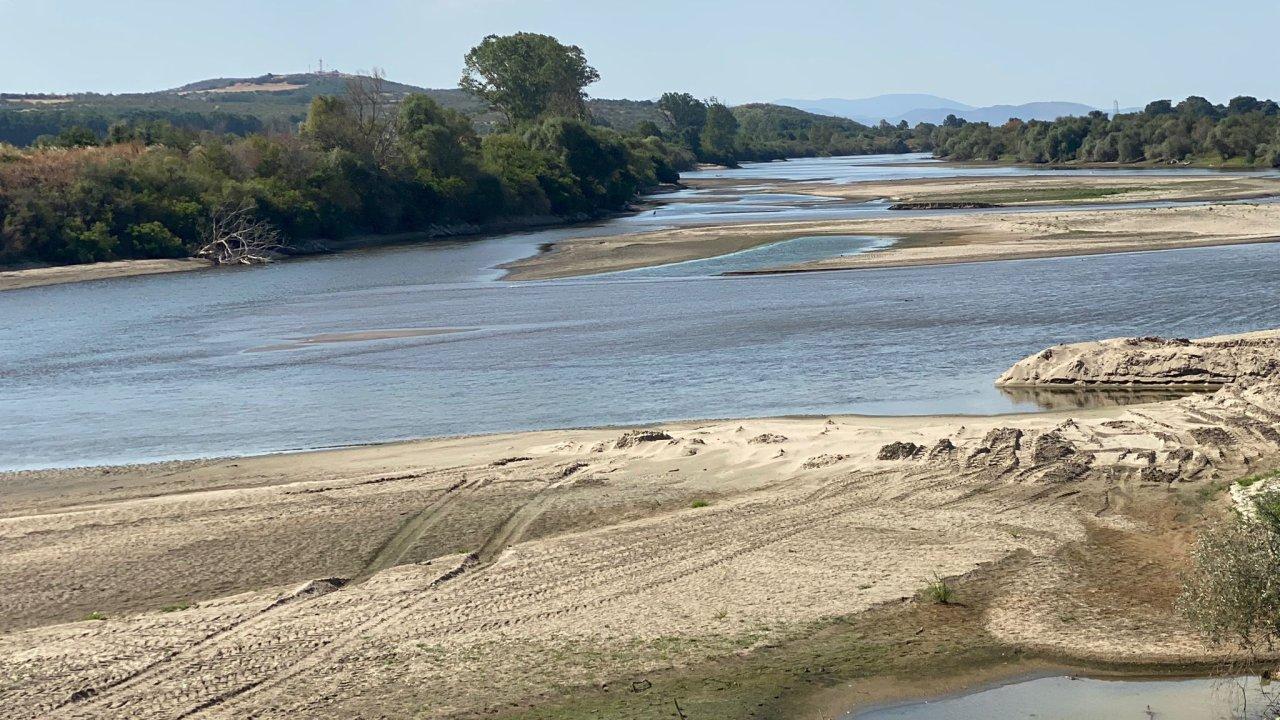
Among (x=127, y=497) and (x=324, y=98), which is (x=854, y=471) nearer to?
(x=127, y=497)

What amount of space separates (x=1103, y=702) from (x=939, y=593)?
187cm

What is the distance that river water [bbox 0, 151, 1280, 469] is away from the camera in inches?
872

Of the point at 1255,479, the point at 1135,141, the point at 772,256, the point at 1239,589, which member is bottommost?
the point at 772,256

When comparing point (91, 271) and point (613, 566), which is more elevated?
point (613, 566)

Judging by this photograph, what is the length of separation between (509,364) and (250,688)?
1881cm

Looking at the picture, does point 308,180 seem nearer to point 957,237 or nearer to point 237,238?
point 237,238

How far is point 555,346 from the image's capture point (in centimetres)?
3077

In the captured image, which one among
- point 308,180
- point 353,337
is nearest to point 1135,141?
point 308,180

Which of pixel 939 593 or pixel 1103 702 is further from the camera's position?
pixel 939 593

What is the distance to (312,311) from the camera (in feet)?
138

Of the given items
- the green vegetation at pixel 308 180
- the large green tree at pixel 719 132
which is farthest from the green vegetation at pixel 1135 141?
the green vegetation at pixel 308 180

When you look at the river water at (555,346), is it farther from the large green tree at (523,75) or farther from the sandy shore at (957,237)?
the large green tree at (523,75)

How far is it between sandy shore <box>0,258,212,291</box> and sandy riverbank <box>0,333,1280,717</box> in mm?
42753

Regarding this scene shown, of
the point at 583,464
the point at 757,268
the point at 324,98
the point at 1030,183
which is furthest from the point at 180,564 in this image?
the point at 1030,183
